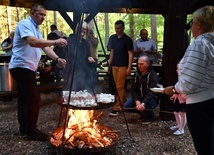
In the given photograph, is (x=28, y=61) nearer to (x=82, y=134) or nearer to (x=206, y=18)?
(x=82, y=134)

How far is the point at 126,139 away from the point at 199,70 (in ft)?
7.37

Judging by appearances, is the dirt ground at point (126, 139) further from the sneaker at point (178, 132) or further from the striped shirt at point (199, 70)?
the striped shirt at point (199, 70)

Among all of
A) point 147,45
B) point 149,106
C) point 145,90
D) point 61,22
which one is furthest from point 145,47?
point 61,22

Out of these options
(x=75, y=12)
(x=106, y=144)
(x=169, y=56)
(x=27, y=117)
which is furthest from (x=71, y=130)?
(x=75, y=12)

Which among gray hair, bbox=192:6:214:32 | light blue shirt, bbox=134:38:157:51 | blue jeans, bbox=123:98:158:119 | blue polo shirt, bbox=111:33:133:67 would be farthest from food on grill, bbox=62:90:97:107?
light blue shirt, bbox=134:38:157:51

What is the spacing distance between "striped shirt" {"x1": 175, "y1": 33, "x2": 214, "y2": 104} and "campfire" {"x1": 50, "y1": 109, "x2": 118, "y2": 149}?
153 centimetres

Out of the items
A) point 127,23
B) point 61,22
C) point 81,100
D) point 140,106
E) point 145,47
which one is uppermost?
point 61,22

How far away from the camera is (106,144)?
3330 mm

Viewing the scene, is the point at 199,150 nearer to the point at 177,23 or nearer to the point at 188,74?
the point at 188,74

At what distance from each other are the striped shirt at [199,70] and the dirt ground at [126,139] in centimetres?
166

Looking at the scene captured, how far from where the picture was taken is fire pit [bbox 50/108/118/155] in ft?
10.4

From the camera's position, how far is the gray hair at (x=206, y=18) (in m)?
2.09

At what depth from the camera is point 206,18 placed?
2102 millimetres

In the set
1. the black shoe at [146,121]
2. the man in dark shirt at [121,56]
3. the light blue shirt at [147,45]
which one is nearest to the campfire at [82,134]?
the black shoe at [146,121]
